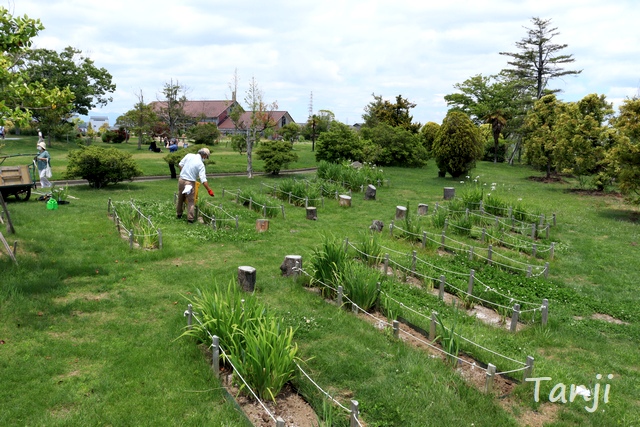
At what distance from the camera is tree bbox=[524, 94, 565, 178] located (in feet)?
83.8

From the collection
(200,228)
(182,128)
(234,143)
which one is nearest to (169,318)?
(200,228)

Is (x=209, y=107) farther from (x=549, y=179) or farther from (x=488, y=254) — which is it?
(x=488, y=254)

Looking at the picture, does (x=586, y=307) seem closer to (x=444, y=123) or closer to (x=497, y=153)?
(x=444, y=123)

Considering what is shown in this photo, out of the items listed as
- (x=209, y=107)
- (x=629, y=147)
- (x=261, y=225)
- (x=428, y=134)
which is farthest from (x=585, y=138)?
(x=209, y=107)

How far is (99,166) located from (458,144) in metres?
17.2

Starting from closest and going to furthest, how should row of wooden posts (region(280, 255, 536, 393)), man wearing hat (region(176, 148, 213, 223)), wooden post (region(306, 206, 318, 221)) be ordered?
1. row of wooden posts (region(280, 255, 536, 393))
2. man wearing hat (region(176, 148, 213, 223))
3. wooden post (region(306, 206, 318, 221))

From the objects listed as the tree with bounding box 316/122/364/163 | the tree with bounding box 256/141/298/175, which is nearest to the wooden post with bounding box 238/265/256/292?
the tree with bounding box 256/141/298/175

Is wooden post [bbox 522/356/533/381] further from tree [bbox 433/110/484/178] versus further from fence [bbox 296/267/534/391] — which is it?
tree [bbox 433/110/484/178]

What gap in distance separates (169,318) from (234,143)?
23801 mm

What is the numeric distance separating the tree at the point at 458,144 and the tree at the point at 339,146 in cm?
457

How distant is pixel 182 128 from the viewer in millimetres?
47188

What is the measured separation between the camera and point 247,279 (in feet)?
24.9

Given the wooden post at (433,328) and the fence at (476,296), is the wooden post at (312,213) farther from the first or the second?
the wooden post at (433,328)

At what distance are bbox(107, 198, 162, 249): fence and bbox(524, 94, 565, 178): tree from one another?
70.1 ft
